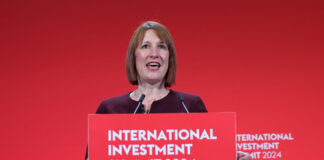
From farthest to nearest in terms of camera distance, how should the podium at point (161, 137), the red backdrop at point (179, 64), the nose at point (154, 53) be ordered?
1. the red backdrop at point (179, 64)
2. the nose at point (154, 53)
3. the podium at point (161, 137)

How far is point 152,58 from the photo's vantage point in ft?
4.09

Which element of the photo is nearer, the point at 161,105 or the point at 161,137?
the point at 161,137

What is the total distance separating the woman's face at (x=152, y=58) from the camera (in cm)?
125

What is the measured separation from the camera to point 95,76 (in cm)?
276

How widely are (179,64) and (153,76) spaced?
159 cm

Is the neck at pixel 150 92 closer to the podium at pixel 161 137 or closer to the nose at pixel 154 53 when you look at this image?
the nose at pixel 154 53

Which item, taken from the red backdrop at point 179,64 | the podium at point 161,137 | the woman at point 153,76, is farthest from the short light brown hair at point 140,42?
the red backdrop at point 179,64

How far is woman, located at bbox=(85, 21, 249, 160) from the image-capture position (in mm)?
1264

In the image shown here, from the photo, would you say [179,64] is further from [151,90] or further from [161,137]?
[161,137]

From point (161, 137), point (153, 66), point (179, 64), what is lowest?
point (161, 137)

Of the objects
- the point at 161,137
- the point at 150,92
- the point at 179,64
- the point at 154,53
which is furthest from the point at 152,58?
the point at 179,64

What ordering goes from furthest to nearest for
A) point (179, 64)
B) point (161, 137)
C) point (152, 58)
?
1. point (179, 64)
2. point (152, 58)
3. point (161, 137)

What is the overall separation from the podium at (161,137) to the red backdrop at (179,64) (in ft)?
5.86

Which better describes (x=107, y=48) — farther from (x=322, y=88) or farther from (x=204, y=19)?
(x=322, y=88)
